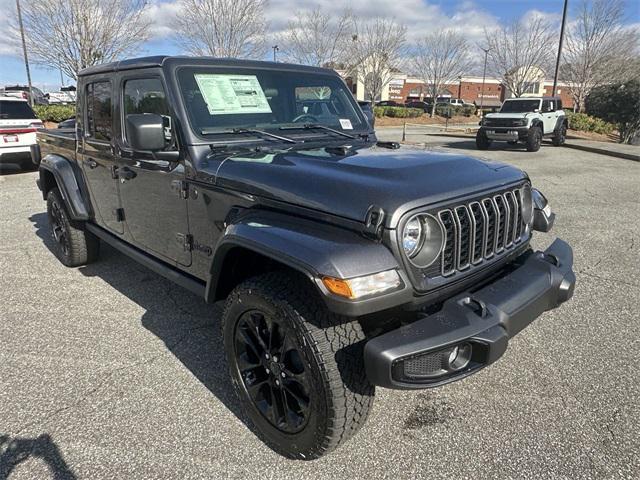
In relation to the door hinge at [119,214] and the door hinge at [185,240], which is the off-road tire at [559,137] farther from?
the door hinge at [185,240]

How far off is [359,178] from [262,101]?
130 centimetres

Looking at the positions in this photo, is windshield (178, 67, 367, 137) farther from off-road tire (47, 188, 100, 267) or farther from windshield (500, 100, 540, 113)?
windshield (500, 100, 540, 113)

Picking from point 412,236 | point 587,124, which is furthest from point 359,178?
Answer: point 587,124

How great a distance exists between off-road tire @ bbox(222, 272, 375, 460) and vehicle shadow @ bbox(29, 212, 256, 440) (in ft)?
1.80

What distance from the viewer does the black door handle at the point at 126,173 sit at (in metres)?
3.40

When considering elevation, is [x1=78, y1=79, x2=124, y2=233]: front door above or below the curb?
above

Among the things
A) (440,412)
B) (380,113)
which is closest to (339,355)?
(440,412)

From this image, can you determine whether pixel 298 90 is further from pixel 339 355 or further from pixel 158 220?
pixel 339 355

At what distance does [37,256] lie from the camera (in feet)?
17.3

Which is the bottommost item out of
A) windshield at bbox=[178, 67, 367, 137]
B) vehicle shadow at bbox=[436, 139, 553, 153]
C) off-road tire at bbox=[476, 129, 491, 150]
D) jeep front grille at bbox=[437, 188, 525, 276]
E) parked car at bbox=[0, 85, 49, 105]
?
vehicle shadow at bbox=[436, 139, 553, 153]

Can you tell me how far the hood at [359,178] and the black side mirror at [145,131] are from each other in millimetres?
398

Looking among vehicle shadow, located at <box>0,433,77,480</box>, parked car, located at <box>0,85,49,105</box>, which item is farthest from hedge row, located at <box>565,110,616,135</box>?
vehicle shadow, located at <box>0,433,77,480</box>

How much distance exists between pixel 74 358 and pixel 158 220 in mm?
1068

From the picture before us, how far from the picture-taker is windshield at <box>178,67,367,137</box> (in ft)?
9.56
